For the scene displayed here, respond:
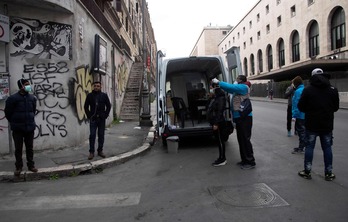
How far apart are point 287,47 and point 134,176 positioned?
45647mm

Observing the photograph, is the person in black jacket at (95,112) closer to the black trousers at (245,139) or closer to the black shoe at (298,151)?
the black trousers at (245,139)

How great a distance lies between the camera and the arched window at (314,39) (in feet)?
128

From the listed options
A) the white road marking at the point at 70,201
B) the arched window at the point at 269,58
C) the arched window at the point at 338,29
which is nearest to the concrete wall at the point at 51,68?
the white road marking at the point at 70,201

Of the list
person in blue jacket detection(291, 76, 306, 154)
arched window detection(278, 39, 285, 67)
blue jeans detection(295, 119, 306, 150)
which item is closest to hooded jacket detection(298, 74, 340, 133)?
blue jeans detection(295, 119, 306, 150)

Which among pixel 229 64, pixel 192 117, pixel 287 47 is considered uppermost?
pixel 287 47

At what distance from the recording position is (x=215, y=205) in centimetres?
444

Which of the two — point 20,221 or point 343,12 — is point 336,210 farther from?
point 343,12

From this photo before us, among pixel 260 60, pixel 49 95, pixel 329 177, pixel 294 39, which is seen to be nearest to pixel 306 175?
pixel 329 177

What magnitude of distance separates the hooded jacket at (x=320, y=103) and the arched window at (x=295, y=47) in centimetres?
4249

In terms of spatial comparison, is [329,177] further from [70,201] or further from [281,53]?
[281,53]

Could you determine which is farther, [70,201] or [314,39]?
[314,39]

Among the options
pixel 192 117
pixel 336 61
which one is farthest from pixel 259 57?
pixel 192 117

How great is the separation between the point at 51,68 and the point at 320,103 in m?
6.27

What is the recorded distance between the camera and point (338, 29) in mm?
34062
